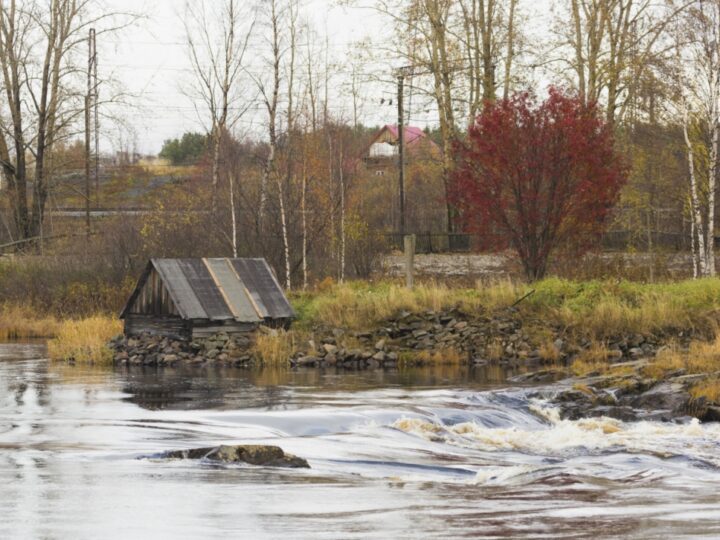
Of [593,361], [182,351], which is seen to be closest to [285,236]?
[182,351]

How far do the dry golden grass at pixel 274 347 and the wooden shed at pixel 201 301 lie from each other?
734mm

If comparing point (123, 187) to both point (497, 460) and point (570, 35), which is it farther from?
point (497, 460)

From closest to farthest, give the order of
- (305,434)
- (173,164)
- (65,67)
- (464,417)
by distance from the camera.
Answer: (305,434), (464,417), (65,67), (173,164)

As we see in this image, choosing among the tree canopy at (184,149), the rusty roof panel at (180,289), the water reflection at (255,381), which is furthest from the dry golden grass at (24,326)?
the tree canopy at (184,149)

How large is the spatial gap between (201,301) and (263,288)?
2.00 metres

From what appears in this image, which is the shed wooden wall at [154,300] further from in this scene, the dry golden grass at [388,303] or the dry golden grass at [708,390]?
the dry golden grass at [708,390]

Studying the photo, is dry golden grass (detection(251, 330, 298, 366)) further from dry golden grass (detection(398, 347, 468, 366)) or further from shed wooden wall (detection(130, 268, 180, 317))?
dry golden grass (detection(398, 347, 468, 366))

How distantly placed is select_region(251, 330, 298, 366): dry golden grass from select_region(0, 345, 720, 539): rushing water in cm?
367

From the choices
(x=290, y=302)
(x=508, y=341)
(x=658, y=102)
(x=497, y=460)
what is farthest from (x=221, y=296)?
(x=658, y=102)

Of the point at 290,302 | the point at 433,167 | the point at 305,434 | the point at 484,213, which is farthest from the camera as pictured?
the point at 433,167

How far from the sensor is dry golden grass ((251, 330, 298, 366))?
29172mm

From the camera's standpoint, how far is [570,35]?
52.2 metres

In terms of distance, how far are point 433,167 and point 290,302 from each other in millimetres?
31546

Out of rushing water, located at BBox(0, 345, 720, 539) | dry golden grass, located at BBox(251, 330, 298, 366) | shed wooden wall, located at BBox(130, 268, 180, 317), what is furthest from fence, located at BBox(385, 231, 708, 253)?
rushing water, located at BBox(0, 345, 720, 539)
